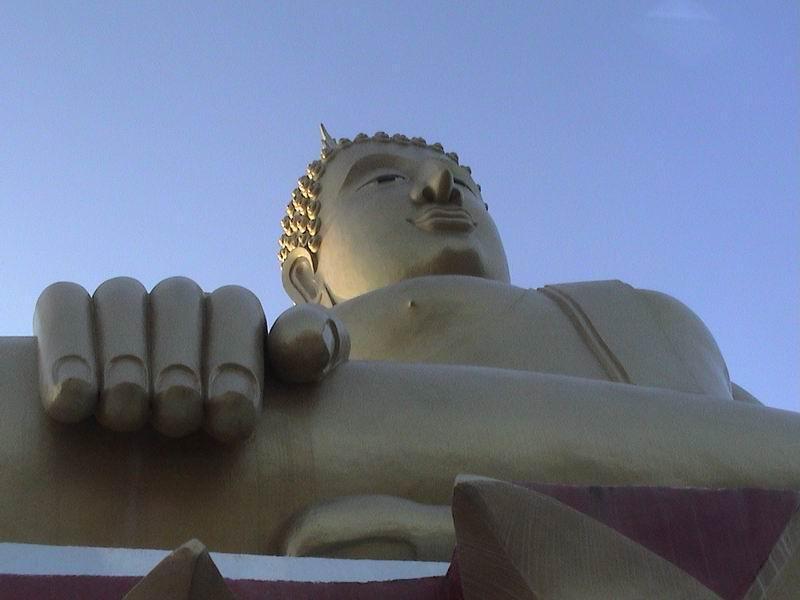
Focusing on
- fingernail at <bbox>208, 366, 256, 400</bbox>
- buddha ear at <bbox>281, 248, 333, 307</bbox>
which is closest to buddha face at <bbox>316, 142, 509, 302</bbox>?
buddha ear at <bbox>281, 248, 333, 307</bbox>

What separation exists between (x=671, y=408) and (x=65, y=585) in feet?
5.01

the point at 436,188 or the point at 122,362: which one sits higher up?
the point at 436,188

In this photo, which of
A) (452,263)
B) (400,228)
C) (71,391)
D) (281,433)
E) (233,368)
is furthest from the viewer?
(400,228)

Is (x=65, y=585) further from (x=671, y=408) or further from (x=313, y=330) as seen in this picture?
(x=671, y=408)

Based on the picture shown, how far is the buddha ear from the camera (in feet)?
16.6

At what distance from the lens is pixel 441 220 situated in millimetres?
4461

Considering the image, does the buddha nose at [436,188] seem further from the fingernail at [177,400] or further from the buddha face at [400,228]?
the fingernail at [177,400]

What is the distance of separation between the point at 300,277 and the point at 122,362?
301cm

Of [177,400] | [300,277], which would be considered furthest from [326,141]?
[177,400]

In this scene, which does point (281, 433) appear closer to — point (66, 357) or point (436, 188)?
point (66, 357)

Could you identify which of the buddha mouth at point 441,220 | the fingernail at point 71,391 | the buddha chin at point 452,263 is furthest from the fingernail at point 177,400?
the buddha mouth at point 441,220

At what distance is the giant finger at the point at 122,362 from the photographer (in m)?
2.18

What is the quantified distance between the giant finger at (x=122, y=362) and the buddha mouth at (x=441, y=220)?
215 centimetres

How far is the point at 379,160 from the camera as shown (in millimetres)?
4941
